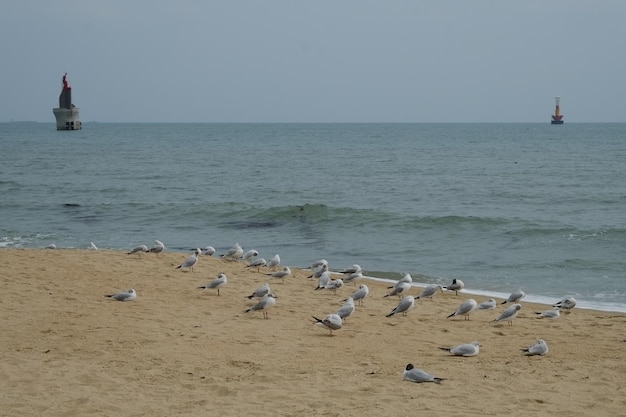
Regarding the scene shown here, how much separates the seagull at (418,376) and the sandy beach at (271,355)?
9cm

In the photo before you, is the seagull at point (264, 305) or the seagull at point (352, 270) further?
the seagull at point (352, 270)

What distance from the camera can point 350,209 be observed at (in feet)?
88.1

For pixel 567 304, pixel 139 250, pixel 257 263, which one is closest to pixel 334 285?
pixel 257 263

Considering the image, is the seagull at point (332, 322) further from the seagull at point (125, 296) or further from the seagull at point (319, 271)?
the seagull at point (319, 271)

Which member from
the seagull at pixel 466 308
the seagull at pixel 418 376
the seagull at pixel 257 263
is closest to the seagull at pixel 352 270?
the seagull at pixel 257 263

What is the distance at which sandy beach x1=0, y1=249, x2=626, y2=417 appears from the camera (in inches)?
283

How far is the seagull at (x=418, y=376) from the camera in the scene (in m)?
7.92

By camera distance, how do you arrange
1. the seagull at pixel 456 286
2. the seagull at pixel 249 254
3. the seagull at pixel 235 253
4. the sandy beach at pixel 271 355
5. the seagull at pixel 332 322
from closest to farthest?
the sandy beach at pixel 271 355
the seagull at pixel 332 322
the seagull at pixel 456 286
the seagull at pixel 249 254
the seagull at pixel 235 253

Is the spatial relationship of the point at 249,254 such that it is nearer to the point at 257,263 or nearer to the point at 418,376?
the point at 257,263

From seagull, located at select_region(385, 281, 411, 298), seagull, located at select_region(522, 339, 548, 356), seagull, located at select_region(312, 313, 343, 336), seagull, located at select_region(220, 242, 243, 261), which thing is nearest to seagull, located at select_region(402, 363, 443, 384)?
seagull, located at select_region(522, 339, 548, 356)

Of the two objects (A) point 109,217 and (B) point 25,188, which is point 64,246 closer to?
(A) point 109,217

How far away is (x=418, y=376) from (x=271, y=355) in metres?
1.91

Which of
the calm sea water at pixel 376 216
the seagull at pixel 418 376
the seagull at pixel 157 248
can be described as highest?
the seagull at pixel 418 376

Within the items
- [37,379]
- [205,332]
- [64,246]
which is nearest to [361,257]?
[64,246]
